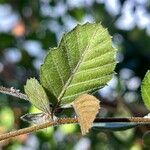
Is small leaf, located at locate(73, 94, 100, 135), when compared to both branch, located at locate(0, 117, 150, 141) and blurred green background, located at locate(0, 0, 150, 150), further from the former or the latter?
blurred green background, located at locate(0, 0, 150, 150)

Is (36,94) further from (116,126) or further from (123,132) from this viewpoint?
(123,132)

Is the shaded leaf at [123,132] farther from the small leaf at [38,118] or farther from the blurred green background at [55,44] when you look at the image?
the small leaf at [38,118]

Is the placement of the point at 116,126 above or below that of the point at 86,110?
below

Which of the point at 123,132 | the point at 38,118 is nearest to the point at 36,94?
the point at 38,118

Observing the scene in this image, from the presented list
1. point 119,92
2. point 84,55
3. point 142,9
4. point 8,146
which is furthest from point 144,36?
A: point 84,55

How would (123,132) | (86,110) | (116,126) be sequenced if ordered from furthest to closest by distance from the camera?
(123,132) → (116,126) → (86,110)

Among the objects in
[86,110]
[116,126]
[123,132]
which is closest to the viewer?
[86,110]

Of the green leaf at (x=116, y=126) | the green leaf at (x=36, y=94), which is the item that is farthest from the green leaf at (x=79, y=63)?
the green leaf at (x=116, y=126)
